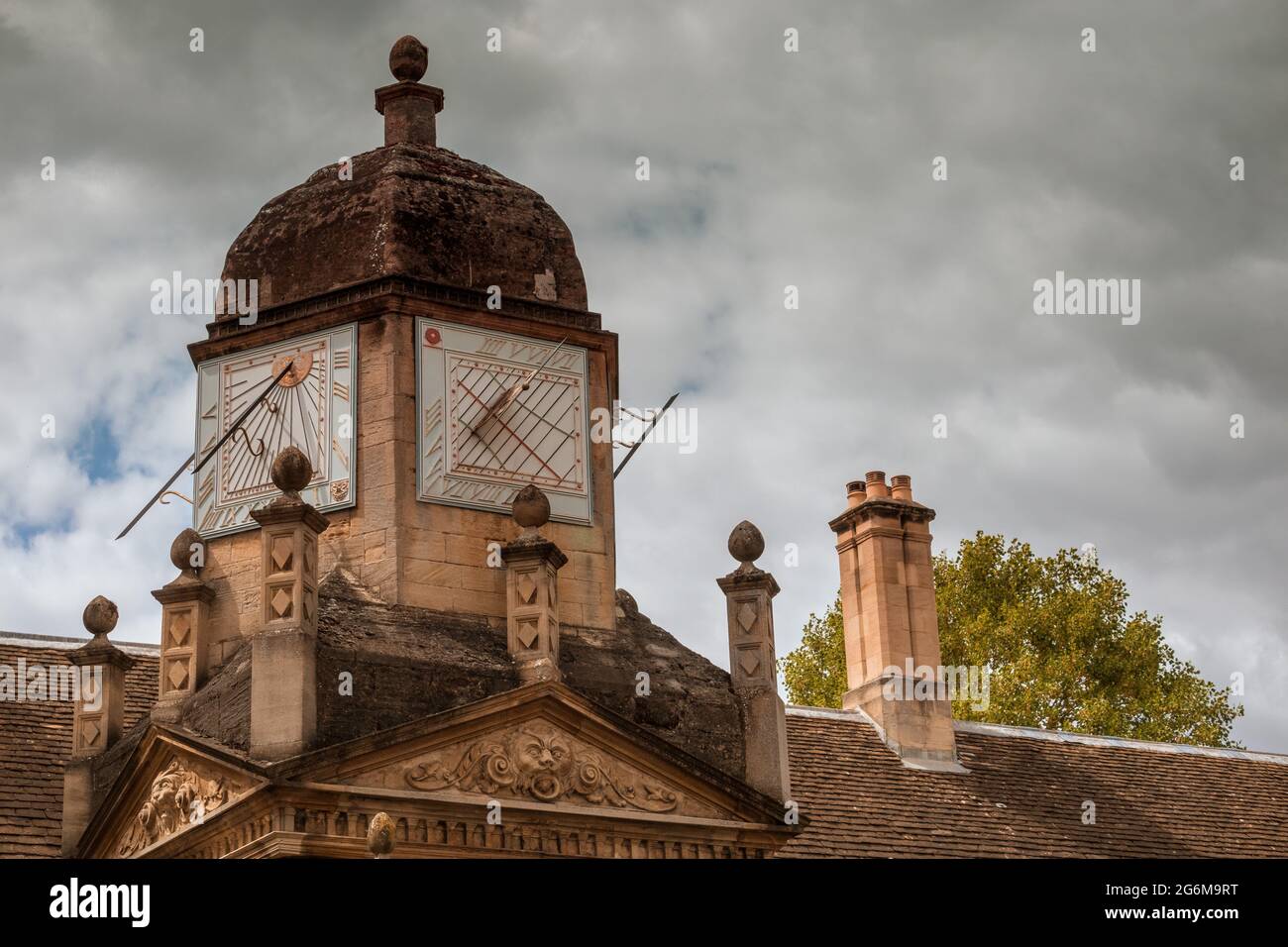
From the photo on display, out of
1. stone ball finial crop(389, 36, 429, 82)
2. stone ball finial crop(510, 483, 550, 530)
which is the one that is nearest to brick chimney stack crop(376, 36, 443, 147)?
stone ball finial crop(389, 36, 429, 82)

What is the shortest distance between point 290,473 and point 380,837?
9.33 feet

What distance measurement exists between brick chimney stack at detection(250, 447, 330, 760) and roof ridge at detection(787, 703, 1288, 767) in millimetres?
10286

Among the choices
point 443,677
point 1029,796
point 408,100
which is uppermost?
point 408,100

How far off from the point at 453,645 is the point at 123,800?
2.44 meters

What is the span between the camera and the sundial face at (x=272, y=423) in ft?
52.1

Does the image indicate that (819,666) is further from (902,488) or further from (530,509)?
(530,509)

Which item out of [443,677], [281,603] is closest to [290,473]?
[281,603]

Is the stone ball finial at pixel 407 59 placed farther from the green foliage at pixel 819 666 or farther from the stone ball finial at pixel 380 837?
the green foliage at pixel 819 666

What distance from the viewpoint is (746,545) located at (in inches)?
629

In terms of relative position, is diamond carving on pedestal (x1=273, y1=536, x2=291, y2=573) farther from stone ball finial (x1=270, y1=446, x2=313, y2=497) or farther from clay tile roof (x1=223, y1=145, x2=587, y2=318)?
clay tile roof (x1=223, y1=145, x2=587, y2=318)

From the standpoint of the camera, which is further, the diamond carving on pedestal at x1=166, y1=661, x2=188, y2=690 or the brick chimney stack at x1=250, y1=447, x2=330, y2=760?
the diamond carving on pedestal at x1=166, y1=661, x2=188, y2=690

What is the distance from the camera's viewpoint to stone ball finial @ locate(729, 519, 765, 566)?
629 inches

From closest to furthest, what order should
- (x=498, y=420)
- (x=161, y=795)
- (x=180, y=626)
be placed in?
(x=161, y=795), (x=180, y=626), (x=498, y=420)
